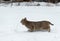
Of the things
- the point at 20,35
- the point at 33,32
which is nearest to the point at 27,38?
the point at 20,35

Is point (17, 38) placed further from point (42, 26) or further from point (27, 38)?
point (42, 26)

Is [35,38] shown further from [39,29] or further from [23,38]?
[39,29]

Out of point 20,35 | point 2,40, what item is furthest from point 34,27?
point 2,40

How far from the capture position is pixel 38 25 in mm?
6547

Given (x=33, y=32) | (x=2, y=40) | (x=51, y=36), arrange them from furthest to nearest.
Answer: (x=33, y=32)
(x=51, y=36)
(x=2, y=40)

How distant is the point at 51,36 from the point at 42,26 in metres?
0.84

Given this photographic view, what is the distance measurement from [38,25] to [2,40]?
152 cm

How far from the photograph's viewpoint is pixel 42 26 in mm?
6559

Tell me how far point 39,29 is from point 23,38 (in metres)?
1.13

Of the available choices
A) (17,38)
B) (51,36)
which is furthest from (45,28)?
(17,38)

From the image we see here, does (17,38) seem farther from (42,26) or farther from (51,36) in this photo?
(42,26)

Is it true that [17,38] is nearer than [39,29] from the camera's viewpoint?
Yes

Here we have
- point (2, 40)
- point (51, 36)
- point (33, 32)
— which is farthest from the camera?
point (33, 32)

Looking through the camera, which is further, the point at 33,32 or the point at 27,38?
the point at 33,32
